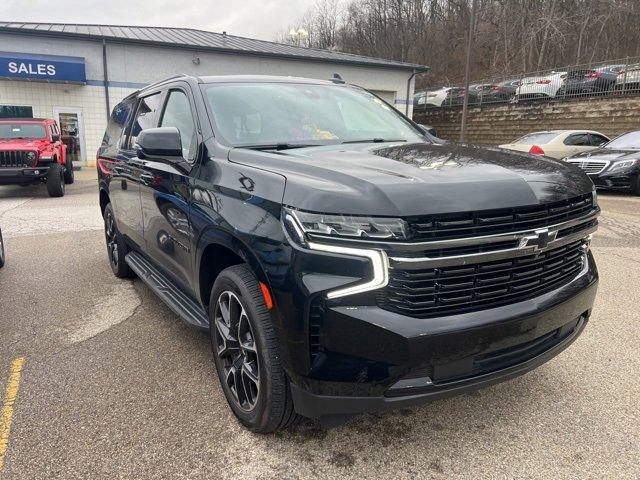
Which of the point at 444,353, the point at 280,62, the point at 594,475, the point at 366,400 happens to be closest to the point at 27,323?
the point at 366,400

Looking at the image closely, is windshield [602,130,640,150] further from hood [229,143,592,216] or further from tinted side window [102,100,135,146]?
tinted side window [102,100,135,146]

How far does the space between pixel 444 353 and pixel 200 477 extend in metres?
1.21

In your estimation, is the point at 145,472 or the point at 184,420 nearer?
the point at 145,472

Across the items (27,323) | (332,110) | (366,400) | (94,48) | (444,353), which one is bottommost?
(27,323)

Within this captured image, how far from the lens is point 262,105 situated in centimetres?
335

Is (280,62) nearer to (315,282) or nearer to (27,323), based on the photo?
(27,323)

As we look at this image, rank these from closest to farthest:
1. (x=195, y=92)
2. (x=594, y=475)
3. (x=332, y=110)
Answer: (x=594, y=475) → (x=195, y=92) → (x=332, y=110)

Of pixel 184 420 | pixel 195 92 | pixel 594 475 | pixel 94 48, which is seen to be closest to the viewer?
pixel 594 475

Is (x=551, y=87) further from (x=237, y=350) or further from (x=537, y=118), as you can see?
(x=237, y=350)

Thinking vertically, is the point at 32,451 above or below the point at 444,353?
below

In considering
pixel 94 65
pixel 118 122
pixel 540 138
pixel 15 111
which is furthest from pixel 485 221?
pixel 15 111

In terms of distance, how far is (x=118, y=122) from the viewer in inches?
204

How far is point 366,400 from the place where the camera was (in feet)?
6.70

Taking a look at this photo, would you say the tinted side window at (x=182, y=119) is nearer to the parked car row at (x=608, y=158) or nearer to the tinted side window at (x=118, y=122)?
the tinted side window at (x=118, y=122)
